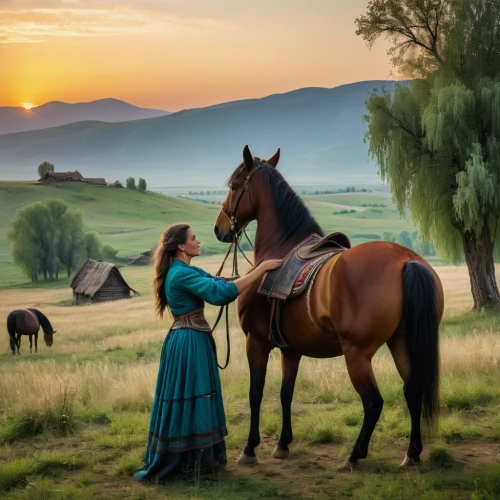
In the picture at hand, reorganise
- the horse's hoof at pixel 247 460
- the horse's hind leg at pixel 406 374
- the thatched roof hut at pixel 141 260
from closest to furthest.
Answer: the horse's hind leg at pixel 406 374 < the horse's hoof at pixel 247 460 < the thatched roof hut at pixel 141 260

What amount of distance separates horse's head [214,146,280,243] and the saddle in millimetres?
706

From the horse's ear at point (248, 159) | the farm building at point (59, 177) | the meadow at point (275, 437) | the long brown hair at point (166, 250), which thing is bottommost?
the meadow at point (275, 437)

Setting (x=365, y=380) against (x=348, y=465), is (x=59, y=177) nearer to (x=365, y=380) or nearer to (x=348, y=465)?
(x=348, y=465)

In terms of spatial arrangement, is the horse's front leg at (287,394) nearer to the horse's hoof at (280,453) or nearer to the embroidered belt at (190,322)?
the horse's hoof at (280,453)

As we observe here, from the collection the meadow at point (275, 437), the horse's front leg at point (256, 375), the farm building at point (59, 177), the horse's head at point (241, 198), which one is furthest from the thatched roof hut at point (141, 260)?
the horse's front leg at point (256, 375)

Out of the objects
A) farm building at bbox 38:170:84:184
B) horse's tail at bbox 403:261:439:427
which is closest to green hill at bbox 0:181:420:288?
farm building at bbox 38:170:84:184

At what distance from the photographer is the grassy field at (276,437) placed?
4930mm

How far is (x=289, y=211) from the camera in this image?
591 cm

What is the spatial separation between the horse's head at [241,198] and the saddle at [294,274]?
71 centimetres

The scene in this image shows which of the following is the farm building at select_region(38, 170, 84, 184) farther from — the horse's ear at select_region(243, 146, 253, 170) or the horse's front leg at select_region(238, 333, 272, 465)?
the horse's front leg at select_region(238, 333, 272, 465)

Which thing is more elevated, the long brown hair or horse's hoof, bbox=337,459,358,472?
the long brown hair

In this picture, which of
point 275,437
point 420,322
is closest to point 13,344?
point 275,437

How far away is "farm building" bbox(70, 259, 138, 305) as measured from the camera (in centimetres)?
3975

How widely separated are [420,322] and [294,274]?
1.14 meters
